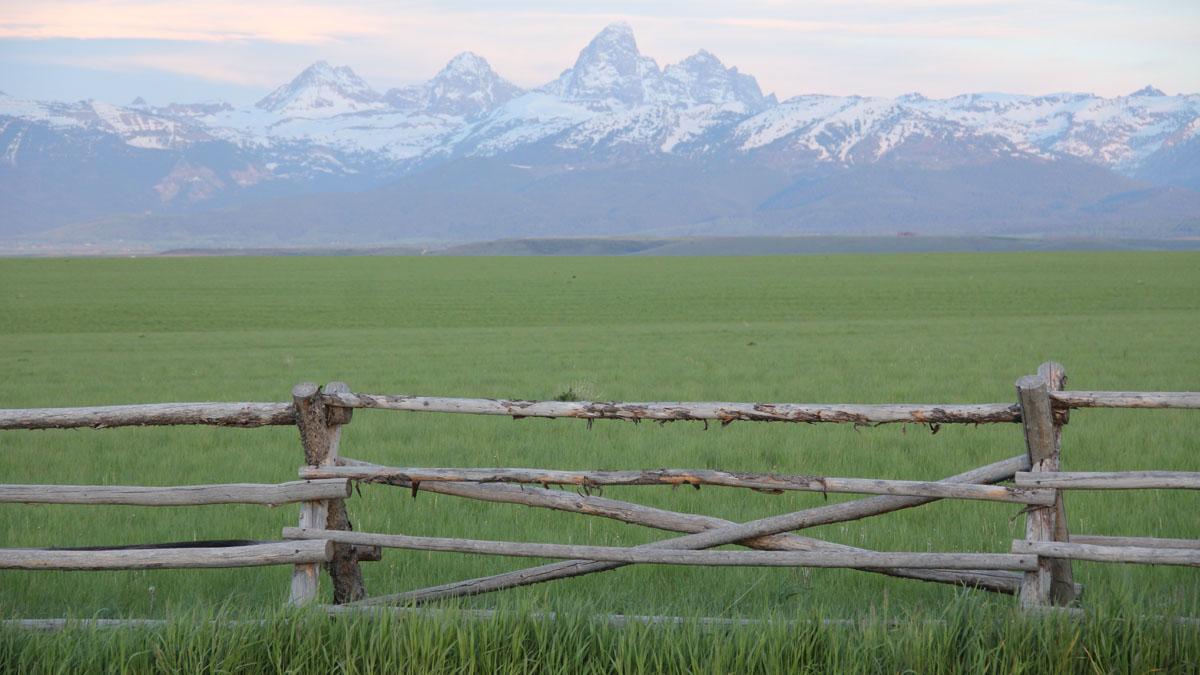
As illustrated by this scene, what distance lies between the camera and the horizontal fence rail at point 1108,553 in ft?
19.3

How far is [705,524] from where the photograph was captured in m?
6.36

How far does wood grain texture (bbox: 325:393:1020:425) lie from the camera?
6203 mm

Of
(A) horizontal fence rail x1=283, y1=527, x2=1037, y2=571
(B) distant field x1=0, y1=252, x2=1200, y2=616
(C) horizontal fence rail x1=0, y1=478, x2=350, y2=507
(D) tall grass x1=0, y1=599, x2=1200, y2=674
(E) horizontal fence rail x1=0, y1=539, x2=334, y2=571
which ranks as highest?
(C) horizontal fence rail x1=0, y1=478, x2=350, y2=507

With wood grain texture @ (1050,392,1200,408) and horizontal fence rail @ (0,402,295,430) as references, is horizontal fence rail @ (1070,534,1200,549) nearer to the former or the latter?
wood grain texture @ (1050,392,1200,408)

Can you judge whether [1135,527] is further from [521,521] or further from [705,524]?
[521,521]

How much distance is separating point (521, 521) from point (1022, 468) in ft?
12.5

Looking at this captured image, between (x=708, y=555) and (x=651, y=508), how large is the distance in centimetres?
40

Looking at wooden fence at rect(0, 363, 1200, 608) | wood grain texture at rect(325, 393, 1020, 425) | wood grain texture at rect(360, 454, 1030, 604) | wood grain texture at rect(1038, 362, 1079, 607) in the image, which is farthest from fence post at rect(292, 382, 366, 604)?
wood grain texture at rect(1038, 362, 1079, 607)

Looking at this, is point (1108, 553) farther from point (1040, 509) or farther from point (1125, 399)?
point (1125, 399)

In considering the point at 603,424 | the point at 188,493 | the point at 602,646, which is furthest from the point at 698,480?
the point at 603,424

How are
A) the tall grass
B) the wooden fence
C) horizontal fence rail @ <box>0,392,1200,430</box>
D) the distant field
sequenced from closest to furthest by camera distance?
the tall grass, the wooden fence, horizontal fence rail @ <box>0,392,1200,430</box>, the distant field

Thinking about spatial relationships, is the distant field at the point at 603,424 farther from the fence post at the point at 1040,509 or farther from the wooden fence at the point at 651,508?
the fence post at the point at 1040,509

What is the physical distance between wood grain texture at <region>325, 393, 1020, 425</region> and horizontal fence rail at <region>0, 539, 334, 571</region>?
2.59 feet

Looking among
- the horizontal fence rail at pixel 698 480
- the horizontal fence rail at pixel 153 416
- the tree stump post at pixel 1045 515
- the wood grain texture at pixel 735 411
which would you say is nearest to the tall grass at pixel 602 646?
the tree stump post at pixel 1045 515
